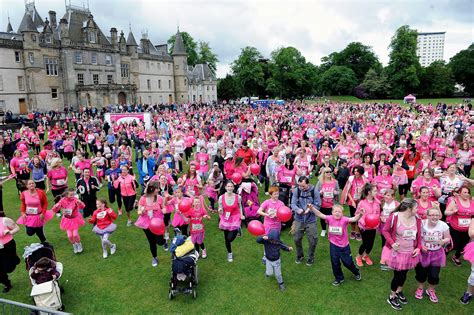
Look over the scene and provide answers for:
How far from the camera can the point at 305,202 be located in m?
6.93

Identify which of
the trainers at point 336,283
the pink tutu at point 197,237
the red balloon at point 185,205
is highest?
the red balloon at point 185,205

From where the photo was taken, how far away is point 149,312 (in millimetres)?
5828

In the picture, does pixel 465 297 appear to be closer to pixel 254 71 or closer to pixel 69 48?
pixel 69 48

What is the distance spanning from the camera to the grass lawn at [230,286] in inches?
230

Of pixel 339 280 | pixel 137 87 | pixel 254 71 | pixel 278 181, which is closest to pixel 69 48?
pixel 137 87

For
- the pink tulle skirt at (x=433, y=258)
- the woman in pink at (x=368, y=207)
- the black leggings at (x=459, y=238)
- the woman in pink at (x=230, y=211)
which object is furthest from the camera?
the woman in pink at (x=230, y=211)

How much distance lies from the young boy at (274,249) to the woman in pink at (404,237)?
5.71ft

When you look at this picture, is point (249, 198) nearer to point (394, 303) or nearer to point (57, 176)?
point (394, 303)

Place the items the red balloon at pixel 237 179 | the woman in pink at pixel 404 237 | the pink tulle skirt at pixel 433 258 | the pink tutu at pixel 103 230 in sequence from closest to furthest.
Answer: the woman in pink at pixel 404 237 < the pink tulle skirt at pixel 433 258 < the pink tutu at pixel 103 230 < the red balloon at pixel 237 179

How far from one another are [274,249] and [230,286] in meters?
1.29

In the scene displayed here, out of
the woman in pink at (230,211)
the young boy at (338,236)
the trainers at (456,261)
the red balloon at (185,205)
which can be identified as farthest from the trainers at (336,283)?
the red balloon at (185,205)

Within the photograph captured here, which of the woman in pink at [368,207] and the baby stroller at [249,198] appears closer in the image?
the woman in pink at [368,207]

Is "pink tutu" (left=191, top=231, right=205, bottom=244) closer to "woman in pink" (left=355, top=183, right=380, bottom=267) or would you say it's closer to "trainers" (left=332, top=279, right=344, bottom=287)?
"trainers" (left=332, top=279, right=344, bottom=287)

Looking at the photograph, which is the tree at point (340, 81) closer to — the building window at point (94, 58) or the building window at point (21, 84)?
the building window at point (94, 58)
